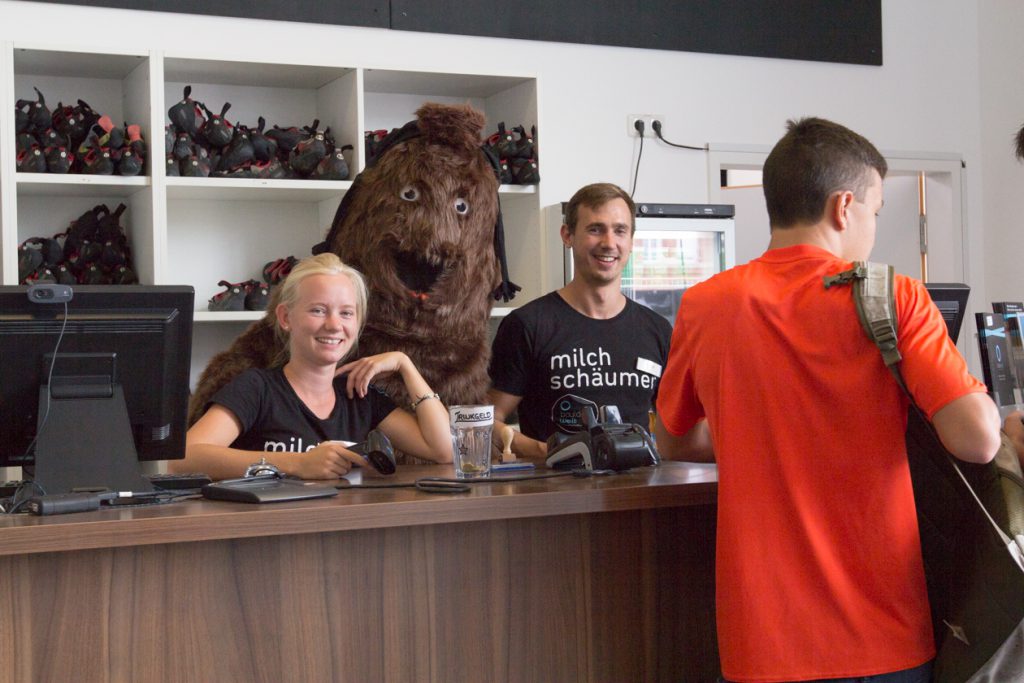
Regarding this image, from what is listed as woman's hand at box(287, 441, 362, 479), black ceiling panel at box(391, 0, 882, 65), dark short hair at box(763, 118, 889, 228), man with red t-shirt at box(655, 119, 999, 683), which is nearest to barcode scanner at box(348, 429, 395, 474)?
woman's hand at box(287, 441, 362, 479)

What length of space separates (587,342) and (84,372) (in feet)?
4.63

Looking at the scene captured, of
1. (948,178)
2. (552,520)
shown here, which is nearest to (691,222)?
(948,178)

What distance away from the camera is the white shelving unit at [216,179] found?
3.51 metres

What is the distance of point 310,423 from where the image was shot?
2543 mm

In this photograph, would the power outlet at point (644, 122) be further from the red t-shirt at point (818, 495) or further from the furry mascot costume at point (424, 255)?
the red t-shirt at point (818, 495)

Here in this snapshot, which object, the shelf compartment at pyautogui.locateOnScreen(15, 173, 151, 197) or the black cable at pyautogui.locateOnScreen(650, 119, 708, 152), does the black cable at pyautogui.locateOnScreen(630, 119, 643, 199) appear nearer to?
the black cable at pyautogui.locateOnScreen(650, 119, 708, 152)

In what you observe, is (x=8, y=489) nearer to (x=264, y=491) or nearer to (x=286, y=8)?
(x=264, y=491)

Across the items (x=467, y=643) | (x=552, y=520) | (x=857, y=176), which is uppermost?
(x=857, y=176)

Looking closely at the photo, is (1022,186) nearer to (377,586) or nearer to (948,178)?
(948,178)

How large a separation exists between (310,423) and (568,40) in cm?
253

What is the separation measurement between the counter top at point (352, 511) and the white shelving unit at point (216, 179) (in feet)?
6.38

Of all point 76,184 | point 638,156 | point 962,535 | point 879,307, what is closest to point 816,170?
point 879,307

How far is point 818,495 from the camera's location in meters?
1.55

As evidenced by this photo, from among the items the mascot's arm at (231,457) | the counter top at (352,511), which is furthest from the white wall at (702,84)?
the counter top at (352,511)
